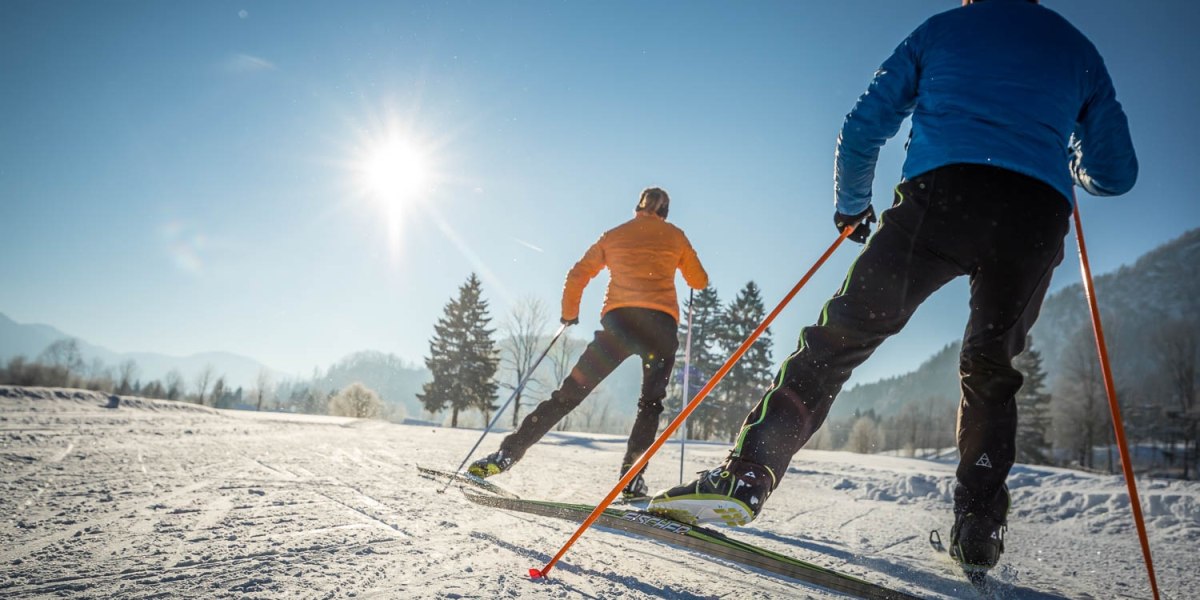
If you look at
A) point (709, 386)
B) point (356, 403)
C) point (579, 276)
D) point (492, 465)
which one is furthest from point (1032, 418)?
point (356, 403)

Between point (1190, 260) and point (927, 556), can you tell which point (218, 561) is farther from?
point (1190, 260)

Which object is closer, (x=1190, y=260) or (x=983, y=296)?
(x=983, y=296)

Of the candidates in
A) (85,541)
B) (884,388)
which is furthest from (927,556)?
(884,388)

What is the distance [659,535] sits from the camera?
1.79 meters

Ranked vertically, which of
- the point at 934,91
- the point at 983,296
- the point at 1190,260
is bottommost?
the point at 983,296

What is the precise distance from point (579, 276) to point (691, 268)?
0.86 metres

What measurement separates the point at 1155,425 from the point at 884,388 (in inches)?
4102

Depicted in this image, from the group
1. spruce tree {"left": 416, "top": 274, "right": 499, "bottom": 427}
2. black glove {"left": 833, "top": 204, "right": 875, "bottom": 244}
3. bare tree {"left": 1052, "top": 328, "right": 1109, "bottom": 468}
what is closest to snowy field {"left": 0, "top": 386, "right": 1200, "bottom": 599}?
black glove {"left": 833, "top": 204, "right": 875, "bottom": 244}

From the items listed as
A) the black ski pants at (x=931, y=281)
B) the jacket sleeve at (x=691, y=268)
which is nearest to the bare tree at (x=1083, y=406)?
the jacket sleeve at (x=691, y=268)

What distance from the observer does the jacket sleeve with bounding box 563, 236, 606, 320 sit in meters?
3.76

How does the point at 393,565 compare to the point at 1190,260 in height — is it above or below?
below

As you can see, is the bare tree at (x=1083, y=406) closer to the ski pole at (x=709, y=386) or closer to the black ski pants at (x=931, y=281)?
the black ski pants at (x=931, y=281)

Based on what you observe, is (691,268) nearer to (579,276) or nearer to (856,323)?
(579,276)

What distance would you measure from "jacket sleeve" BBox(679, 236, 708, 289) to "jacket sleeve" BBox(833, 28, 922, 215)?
6.25ft
